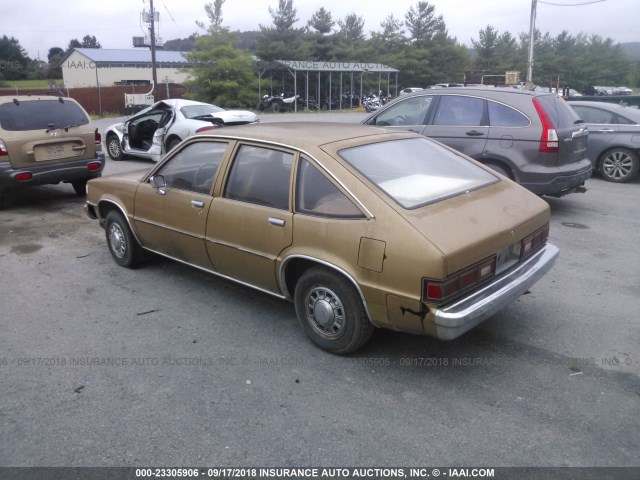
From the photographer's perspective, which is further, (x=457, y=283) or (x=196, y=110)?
(x=196, y=110)

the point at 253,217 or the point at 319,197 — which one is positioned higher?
the point at 319,197

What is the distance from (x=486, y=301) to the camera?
342cm

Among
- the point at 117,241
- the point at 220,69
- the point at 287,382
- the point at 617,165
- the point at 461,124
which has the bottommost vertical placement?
the point at 287,382

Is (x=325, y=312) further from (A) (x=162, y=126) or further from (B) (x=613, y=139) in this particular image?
(A) (x=162, y=126)

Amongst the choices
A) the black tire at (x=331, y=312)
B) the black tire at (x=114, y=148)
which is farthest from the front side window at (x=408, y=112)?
the black tire at (x=114, y=148)

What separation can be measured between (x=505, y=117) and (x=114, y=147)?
9811mm

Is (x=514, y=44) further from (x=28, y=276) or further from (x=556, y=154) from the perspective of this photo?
(x=28, y=276)

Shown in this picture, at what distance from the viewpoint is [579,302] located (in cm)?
474

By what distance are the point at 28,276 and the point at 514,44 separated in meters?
65.8

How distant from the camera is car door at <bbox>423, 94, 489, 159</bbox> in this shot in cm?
765

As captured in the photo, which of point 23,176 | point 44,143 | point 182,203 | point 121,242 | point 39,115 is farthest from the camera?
point 39,115

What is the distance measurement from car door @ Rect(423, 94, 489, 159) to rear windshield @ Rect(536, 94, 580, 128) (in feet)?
2.59

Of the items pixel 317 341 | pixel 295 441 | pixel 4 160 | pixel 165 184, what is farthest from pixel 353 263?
pixel 4 160

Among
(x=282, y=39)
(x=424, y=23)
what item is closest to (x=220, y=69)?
(x=282, y=39)
